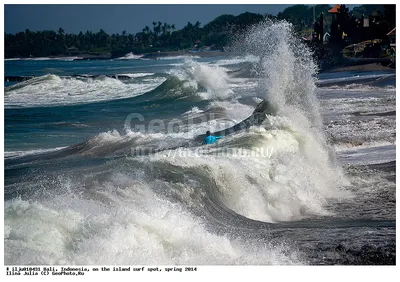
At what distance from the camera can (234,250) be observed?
7684mm

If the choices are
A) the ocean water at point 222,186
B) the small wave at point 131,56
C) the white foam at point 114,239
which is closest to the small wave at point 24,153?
the ocean water at point 222,186

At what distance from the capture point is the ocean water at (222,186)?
7434 mm

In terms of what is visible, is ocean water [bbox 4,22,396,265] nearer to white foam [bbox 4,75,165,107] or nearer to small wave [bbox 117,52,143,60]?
white foam [bbox 4,75,165,107]

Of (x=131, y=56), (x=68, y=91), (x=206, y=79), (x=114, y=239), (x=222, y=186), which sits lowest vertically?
(x=114, y=239)

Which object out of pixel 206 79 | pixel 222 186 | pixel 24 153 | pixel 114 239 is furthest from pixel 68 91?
pixel 114 239

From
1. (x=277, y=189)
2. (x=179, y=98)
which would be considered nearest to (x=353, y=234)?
(x=277, y=189)

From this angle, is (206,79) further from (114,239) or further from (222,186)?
(114,239)

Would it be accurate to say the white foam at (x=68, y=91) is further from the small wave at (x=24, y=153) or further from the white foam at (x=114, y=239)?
the white foam at (x=114, y=239)

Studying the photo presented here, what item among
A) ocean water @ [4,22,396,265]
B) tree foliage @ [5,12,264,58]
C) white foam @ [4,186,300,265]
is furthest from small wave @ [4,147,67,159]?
tree foliage @ [5,12,264,58]

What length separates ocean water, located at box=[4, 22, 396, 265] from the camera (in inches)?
293

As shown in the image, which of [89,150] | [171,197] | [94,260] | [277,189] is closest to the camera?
[94,260]

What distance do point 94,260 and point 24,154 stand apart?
9888 mm

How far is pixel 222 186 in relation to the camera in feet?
34.2

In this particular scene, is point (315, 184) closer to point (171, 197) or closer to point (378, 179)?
point (378, 179)
